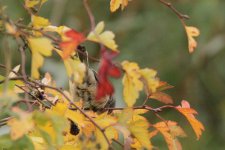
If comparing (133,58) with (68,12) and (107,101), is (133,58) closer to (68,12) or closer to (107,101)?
(68,12)

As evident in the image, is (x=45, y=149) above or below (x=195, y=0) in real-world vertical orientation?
above

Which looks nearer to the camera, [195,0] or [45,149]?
[45,149]

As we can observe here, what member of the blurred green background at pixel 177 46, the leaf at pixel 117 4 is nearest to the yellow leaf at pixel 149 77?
the leaf at pixel 117 4

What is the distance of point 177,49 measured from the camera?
428 centimetres

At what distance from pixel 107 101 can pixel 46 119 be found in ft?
2.09

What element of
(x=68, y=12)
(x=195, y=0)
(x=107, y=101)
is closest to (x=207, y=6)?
(x=195, y=0)

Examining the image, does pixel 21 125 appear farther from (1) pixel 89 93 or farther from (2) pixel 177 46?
(2) pixel 177 46

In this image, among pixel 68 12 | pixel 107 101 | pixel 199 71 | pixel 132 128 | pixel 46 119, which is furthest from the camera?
pixel 199 71

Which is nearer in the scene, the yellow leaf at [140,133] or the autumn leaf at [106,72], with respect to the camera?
the autumn leaf at [106,72]

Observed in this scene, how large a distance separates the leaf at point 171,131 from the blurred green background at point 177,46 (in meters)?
2.77

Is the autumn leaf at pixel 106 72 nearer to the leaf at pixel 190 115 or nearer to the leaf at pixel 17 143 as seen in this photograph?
the leaf at pixel 17 143

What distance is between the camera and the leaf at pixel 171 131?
1093mm

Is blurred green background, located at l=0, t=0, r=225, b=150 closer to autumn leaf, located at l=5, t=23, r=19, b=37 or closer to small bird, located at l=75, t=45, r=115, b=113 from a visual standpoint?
small bird, located at l=75, t=45, r=115, b=113

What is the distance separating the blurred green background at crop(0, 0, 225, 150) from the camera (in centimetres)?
396
